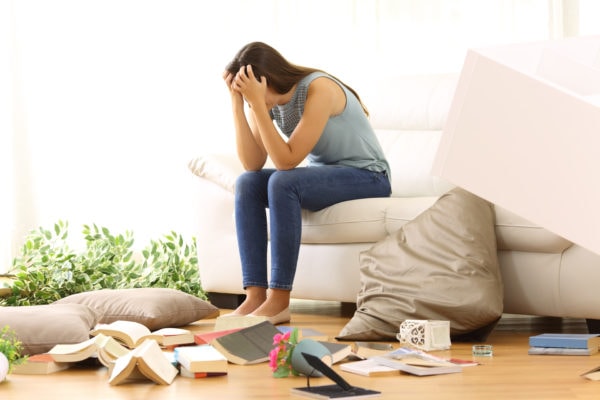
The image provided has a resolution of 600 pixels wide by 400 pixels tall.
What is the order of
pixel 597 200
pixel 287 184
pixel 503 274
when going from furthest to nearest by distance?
1. pixel 287 184
2. pixel 503 274
3. pixel 597 200

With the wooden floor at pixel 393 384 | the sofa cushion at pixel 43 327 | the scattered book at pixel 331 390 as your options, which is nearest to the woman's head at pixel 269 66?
the sofa cushion at pixel 43 327

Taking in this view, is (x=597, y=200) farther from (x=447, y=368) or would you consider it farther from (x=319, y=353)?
(x=447, y=368)

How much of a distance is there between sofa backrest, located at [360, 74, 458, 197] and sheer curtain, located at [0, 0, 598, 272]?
4.31ft

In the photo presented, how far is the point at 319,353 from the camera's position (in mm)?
1940

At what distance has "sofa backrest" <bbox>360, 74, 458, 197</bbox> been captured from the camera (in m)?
3.54

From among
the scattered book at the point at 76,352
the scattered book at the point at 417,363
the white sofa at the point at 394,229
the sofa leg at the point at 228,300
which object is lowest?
the sofa leg at the point at 228,300

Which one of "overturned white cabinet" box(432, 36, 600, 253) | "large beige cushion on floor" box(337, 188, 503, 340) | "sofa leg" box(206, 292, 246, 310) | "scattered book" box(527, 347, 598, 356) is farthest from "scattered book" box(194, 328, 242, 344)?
"overturned white cabinet" box(432, 36, 600, 253)

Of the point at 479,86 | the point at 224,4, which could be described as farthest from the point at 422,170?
the point at 479,86

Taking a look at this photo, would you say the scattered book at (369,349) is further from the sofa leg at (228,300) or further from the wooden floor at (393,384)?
the sofa leg at (228,300)

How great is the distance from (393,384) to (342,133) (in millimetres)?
1325

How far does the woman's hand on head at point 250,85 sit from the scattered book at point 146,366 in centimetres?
117

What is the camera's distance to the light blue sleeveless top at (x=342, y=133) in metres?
3.06

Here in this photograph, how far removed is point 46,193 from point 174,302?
2.40 metres

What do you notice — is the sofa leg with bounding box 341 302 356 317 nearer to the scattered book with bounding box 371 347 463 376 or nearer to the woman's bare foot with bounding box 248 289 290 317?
the woman's bare foot with bounding box 248 289 290 317
